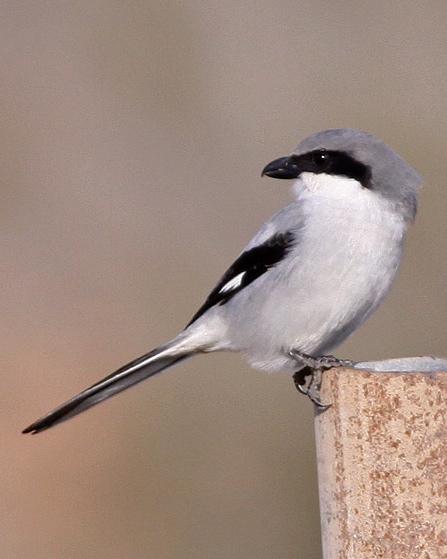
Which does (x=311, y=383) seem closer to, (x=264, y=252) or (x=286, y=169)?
(x=264, y=252)

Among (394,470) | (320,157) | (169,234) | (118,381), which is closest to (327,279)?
(320,157)

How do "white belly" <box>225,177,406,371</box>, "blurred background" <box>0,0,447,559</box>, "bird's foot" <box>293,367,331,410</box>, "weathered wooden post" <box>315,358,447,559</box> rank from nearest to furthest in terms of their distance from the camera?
"weathered wooden post" <box>315,358,447,559</box>, "bird's foot" <box>293,367,331,410</box>, "white belly" <box>225,177,406,371</box>, "blurred background" <box>0,0,447,559</box>

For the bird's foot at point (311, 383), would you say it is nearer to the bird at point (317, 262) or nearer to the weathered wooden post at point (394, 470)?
the bird at point (317, 262)

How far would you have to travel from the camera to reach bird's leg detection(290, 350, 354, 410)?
290 cm

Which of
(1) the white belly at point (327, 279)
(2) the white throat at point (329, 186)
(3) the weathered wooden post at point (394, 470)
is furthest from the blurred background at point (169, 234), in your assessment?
(3) the weathered wooden post at point (394, 470)

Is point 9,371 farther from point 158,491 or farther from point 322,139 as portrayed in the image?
point 322,139

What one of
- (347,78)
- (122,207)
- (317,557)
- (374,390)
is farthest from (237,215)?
(374,390)

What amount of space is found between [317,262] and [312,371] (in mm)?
310

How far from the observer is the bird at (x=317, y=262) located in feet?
11.6

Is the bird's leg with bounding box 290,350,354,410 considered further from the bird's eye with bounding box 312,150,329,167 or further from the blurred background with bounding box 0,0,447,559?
the blurred background with bounding box 0,0,447,559

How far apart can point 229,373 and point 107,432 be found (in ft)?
2.16

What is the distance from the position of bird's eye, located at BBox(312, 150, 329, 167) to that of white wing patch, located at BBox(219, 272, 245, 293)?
391mm

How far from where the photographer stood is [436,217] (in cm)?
627

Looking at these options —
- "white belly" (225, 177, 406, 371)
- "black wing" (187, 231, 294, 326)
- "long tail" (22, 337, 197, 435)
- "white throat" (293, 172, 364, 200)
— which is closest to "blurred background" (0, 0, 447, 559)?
"long tail" (22, 337, 197, 435)
